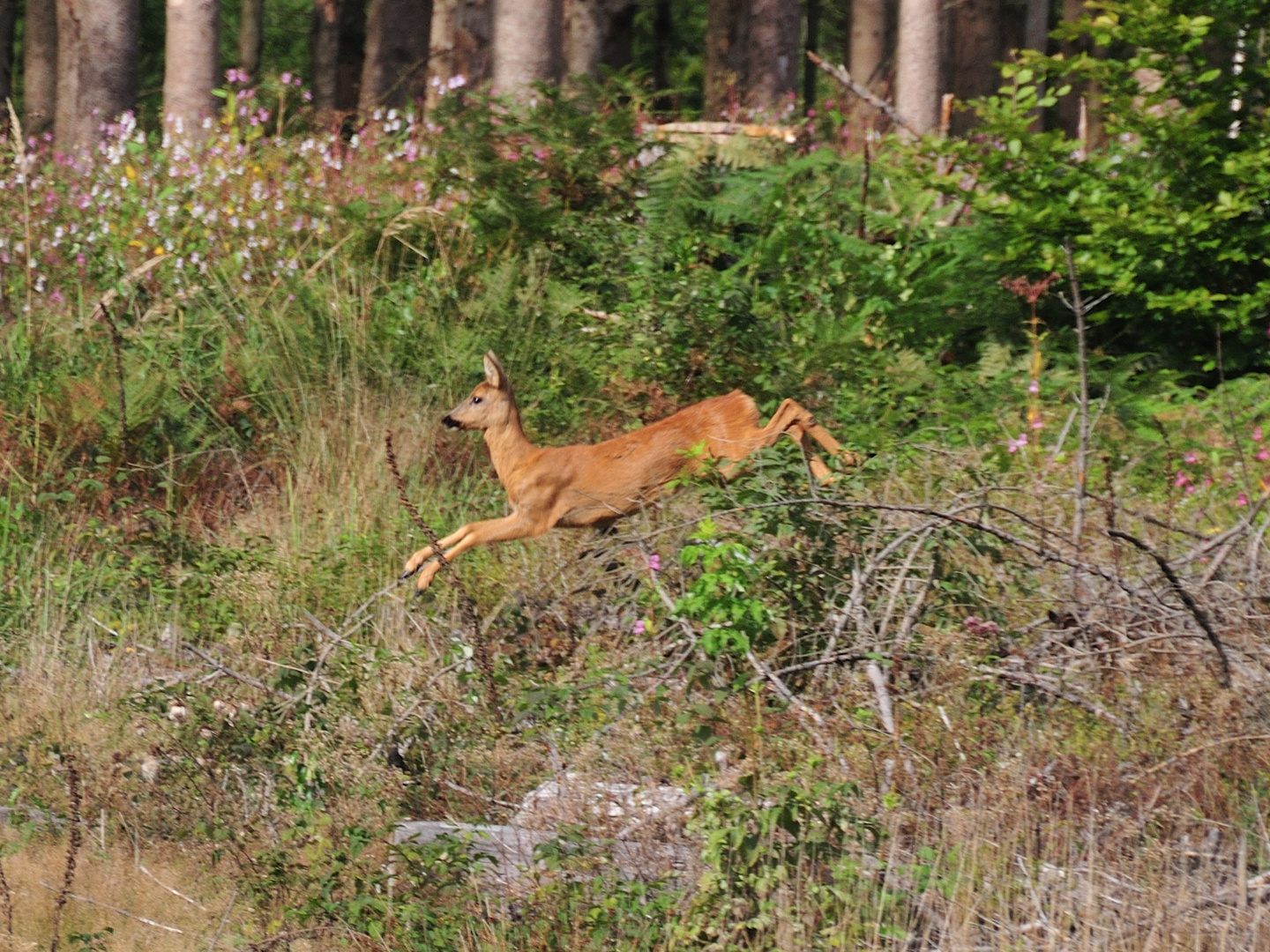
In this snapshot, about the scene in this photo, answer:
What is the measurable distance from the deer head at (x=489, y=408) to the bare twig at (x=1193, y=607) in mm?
2660

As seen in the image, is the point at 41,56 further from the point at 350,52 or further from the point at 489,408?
the point at 489,408

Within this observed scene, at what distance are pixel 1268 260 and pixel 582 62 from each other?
10715 mm

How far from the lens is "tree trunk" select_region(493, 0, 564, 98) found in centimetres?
1254

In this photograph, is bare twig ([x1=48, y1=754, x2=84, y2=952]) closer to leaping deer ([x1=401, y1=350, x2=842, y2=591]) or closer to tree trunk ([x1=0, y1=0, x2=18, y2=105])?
leaping deer ([x1=401, y1=350, x2=842, y2=591])

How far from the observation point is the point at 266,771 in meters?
5.24

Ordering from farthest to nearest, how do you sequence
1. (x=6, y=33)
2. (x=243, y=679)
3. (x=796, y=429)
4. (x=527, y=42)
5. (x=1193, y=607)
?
(x=6, y=33) → (x=527, y=42) → (x=796, y=429) → (x=243, y=679) → (x=1193, y=607)

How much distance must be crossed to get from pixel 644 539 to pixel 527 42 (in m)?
7.67

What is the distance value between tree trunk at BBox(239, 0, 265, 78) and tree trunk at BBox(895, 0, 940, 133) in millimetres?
12243

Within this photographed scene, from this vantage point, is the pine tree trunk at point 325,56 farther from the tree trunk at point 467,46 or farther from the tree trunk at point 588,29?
the tree trunk at point 467,46

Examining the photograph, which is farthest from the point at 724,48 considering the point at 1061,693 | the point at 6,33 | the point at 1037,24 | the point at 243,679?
the point at 1061,693

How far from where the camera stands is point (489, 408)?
263 inches

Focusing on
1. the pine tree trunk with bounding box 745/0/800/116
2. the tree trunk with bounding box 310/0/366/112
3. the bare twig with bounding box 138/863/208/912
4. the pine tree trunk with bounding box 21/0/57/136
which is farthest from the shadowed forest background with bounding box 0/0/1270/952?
the pine tree trunk with bounding box 21/0/57/136

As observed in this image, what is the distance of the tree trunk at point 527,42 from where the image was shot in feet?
41.1

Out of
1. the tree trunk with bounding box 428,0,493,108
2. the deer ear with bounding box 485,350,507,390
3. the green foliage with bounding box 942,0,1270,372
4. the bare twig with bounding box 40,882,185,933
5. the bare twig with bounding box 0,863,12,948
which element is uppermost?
the tree trunk with bounding box 428,0,493,108
